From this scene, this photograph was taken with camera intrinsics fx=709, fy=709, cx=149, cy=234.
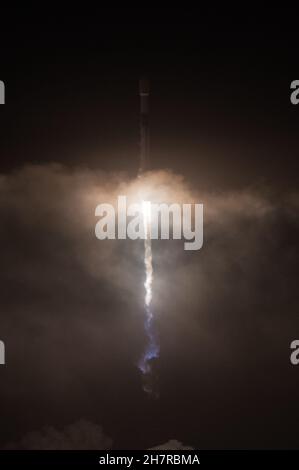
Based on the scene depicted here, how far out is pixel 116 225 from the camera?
144 feet

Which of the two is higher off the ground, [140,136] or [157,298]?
[140,136]

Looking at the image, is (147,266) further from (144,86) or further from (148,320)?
(144,86)

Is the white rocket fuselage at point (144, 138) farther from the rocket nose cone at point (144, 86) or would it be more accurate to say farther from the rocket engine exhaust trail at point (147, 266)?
the rocket nose cone at point (144, 86)

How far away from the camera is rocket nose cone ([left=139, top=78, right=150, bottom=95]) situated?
41.1 metres

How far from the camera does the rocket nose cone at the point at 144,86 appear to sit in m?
41.1

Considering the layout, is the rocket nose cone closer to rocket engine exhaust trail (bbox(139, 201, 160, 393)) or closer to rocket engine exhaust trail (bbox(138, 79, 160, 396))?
rocket engine exhaust trail (bbox(138, 79, 160, 396))

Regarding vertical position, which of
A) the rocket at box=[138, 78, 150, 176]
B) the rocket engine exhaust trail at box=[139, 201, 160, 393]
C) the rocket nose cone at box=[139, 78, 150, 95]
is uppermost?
the rocket nose cone at box=[139, 78, 150, 95]

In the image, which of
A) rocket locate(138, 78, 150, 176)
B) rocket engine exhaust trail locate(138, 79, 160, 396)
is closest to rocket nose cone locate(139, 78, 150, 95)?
rocket engine exhaust trail locate(138, 79, 160, 396)
